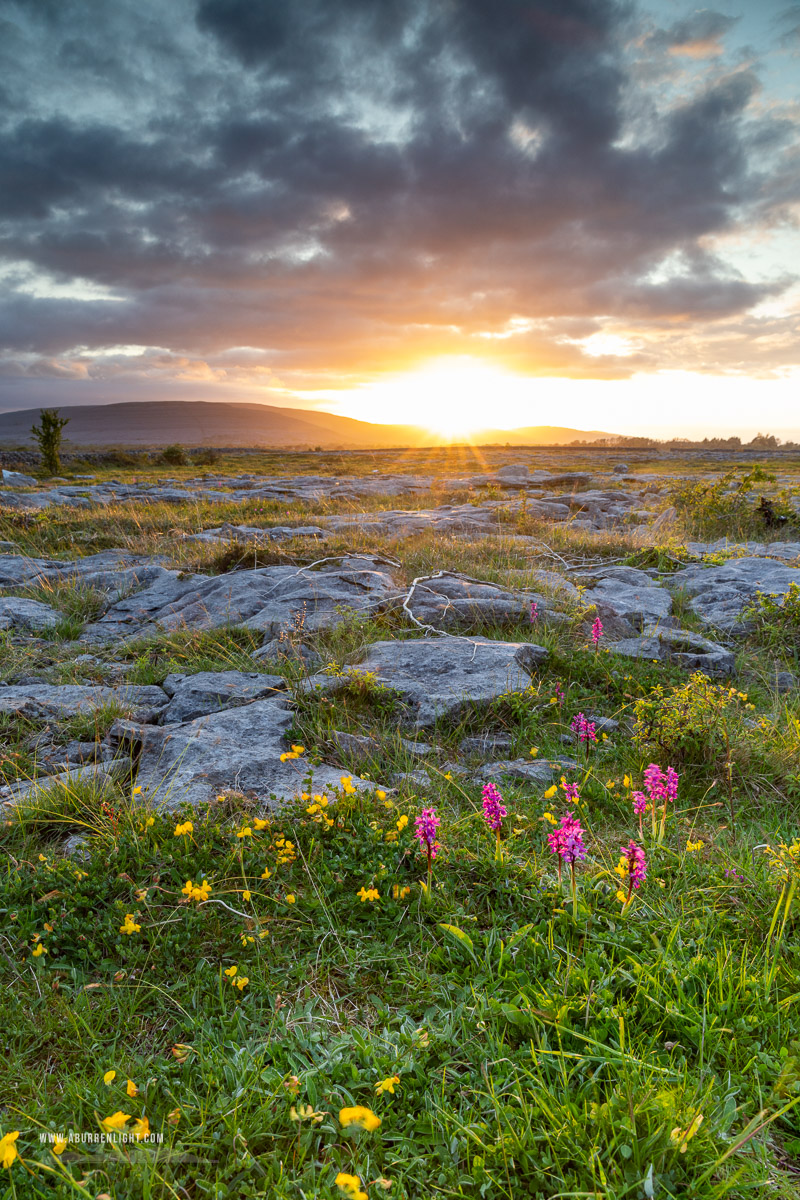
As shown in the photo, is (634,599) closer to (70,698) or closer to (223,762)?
(223,762)

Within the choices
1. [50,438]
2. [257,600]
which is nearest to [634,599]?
[257,600]

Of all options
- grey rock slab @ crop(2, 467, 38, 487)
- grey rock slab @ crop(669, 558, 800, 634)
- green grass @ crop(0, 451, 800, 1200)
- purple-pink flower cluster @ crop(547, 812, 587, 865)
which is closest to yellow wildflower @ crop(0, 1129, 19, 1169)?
green grass @ crop(0, 451, 800, 1200)

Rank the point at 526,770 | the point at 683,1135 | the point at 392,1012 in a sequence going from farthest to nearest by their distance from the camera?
the point at 526,770 → the point at 392,1012 → the point at 683,1135

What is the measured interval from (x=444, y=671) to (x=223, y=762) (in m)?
2.16

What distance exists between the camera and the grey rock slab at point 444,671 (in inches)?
192

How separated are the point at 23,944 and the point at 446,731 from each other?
2.92m

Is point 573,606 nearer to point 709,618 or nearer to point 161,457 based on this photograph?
point 709,618

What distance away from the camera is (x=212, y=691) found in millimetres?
5160

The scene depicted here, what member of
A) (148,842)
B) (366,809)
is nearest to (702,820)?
(366,809)

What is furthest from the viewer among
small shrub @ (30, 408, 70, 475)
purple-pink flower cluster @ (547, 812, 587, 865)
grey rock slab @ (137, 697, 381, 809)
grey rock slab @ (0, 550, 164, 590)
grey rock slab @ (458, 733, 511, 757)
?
small shrub @ (30, 408, 70, 475)

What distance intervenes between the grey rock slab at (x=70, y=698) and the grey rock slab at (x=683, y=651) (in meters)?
4.40

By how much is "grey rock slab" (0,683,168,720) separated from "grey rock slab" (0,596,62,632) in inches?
76.6

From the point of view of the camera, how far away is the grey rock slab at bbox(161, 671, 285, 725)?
4.96m

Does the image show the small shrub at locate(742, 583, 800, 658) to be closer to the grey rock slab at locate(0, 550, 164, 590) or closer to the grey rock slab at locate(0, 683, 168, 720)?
the grey rock slab at locate(0, 683, 168, 720)
